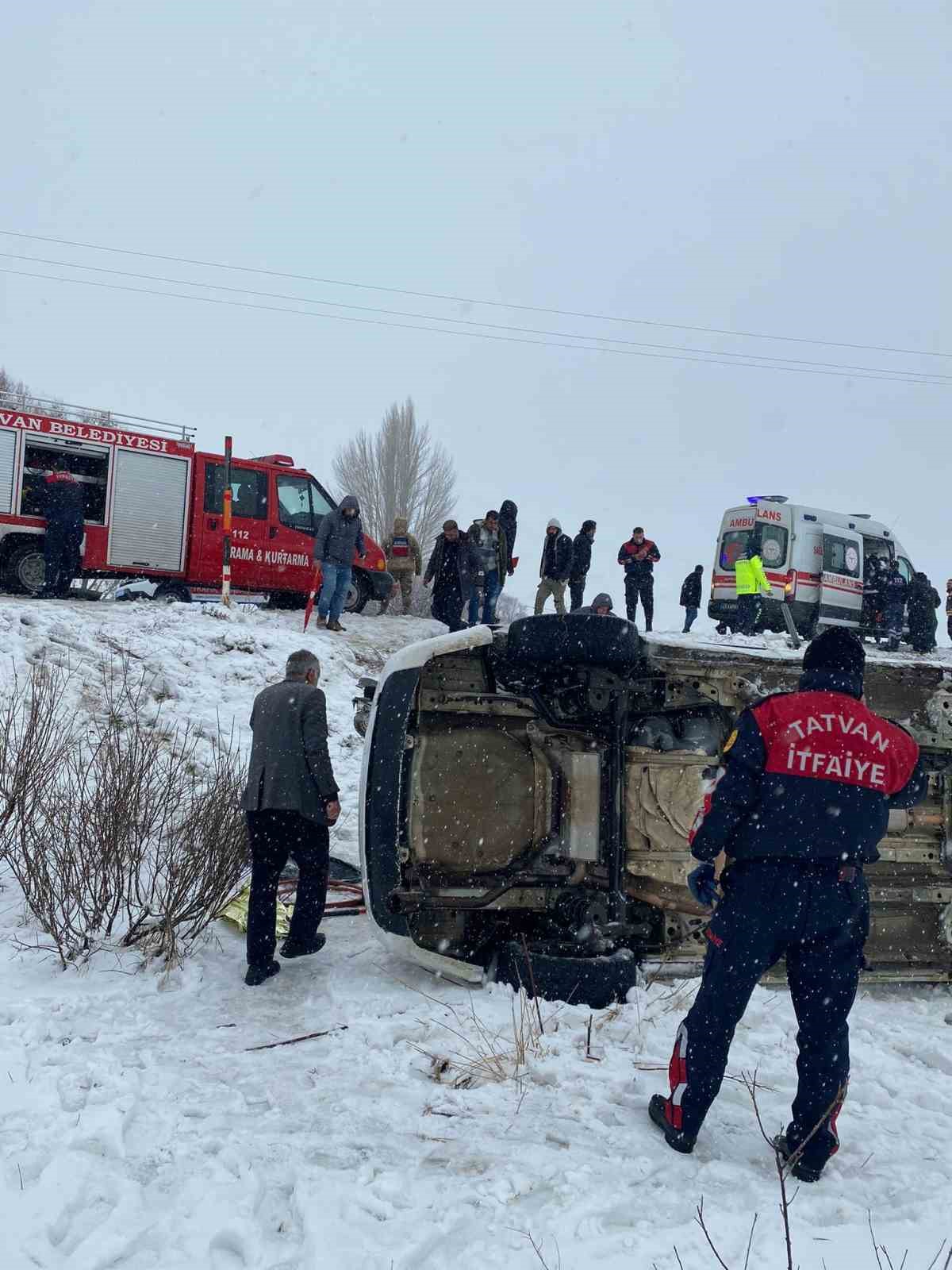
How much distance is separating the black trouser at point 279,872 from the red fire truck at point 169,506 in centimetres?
906

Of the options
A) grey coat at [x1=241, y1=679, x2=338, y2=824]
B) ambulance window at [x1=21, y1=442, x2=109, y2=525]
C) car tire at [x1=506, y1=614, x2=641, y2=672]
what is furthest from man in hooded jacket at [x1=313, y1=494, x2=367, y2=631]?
car tire at [x1=506, y1=614, x2=641, y2=672]

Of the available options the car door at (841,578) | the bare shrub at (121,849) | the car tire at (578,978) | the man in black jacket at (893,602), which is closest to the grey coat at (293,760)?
the bare shrub at (121,849)

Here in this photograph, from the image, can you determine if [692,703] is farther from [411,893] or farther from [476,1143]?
[476,1143]

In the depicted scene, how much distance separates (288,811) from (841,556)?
1492 cm

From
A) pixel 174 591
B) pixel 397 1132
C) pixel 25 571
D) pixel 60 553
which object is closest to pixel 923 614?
pixel 174 591

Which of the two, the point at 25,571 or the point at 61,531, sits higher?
the point at 61,531

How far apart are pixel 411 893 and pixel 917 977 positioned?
8.21 ft

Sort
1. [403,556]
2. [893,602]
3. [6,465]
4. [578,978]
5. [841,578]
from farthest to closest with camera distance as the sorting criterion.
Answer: [841,578]
[893,602]
[403,556]
[6,465]
[578,978]

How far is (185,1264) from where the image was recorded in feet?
7.70

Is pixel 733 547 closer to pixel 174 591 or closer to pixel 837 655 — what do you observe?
pixel 174 591

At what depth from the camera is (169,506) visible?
44.2ft

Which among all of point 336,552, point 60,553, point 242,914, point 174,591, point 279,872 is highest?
point 336,552

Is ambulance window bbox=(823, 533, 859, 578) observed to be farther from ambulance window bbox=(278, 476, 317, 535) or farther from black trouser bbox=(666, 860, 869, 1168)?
black trouser bbox=(666, 860, 869, 1168)

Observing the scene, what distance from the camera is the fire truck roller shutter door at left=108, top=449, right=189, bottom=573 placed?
1315cm
